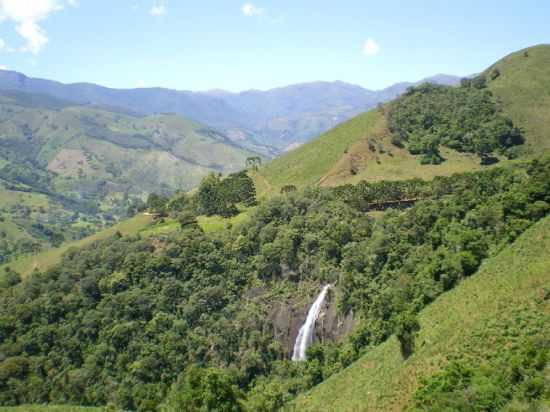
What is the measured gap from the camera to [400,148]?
160250 mm

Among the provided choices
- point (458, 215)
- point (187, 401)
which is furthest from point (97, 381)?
point (458, 215)

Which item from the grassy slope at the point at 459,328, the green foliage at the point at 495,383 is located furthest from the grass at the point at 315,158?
the green foliage at the point at 495,383

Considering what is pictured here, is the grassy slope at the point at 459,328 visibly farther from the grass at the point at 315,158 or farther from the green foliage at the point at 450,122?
the green foliage at the point at 450,122

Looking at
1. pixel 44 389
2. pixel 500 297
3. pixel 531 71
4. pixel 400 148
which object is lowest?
pixel 44 389

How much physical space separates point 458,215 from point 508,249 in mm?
21677

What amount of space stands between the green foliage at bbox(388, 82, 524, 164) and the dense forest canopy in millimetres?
38381

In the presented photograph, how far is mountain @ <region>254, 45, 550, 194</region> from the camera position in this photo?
144 metres

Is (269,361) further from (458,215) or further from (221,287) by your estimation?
(458,215)

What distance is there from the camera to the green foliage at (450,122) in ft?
485

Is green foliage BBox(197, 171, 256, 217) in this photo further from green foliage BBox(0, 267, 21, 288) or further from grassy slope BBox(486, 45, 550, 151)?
grassy slope BBox(486, 45, 550, 151)

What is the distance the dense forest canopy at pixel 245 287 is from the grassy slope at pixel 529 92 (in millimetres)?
56870

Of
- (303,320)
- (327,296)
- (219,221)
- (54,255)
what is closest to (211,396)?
(303,320)

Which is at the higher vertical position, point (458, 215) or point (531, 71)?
point (531, 71)

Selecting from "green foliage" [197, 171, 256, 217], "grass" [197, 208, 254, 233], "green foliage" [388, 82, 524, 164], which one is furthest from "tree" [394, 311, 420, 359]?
"green foliage" [388, 82, 524, 164]
